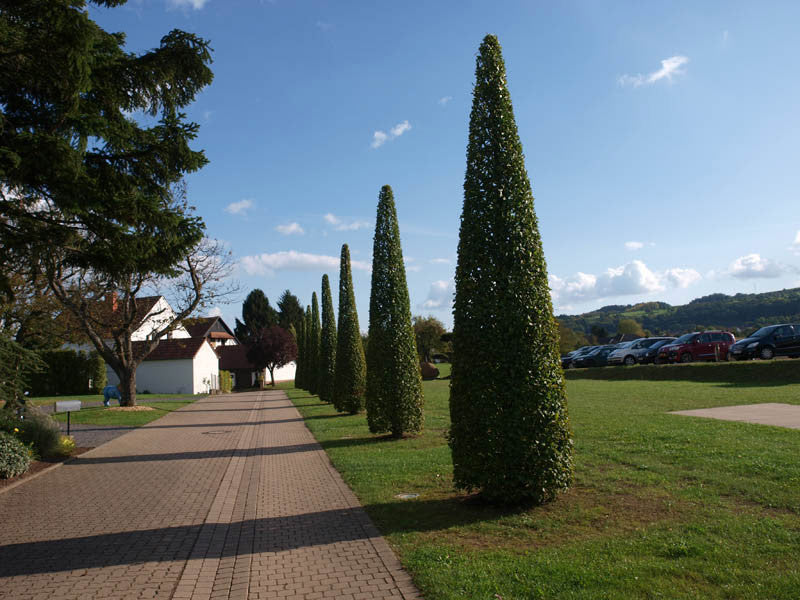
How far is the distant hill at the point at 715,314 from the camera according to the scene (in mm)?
87000

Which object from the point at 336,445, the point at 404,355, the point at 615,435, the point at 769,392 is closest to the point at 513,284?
the point at 615,435

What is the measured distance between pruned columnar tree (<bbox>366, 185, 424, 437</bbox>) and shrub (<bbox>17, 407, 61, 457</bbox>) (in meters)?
7.07

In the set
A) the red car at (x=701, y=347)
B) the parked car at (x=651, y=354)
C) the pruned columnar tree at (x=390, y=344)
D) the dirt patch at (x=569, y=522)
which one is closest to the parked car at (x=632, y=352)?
the parked car at (x=651, y=354)

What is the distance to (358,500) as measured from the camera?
755cm

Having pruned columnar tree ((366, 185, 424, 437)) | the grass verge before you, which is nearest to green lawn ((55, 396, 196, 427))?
the grass verge

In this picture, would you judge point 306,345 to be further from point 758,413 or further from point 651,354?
point 758,413

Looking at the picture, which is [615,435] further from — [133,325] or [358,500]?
[133,325]

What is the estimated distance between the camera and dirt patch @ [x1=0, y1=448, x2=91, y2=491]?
9527 mm

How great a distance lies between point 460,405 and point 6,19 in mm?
8722

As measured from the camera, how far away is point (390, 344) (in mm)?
13047

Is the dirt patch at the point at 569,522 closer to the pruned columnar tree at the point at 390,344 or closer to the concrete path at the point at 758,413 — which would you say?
the concrete path at the point at 758,413

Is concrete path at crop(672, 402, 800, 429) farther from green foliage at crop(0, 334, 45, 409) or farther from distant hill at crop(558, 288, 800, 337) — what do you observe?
distant hill at crop(558, 288, 800, 337)

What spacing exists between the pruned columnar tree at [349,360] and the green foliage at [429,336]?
137ft

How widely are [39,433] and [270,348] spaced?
157 feet
